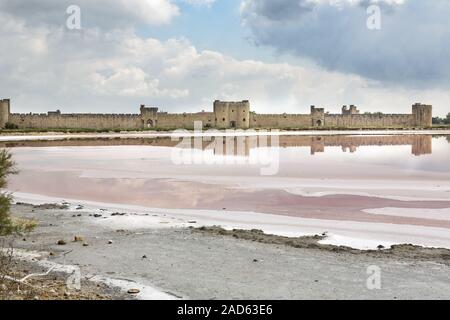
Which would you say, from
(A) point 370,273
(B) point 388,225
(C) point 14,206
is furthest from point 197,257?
(C) point 14,206

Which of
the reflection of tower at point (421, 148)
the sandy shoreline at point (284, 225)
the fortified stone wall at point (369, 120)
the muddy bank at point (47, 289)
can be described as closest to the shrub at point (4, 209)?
the muddy bank at point (47, 289)

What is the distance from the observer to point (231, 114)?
78.8 m

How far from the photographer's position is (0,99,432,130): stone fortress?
68.4 metres

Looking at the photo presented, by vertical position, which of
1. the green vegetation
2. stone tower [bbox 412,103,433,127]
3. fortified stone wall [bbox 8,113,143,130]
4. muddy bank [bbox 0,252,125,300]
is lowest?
muddy bank [bbox 0,252,125,300]

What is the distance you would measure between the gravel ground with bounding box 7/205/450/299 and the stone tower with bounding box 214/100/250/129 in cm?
6945

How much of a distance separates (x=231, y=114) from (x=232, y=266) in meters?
72.3

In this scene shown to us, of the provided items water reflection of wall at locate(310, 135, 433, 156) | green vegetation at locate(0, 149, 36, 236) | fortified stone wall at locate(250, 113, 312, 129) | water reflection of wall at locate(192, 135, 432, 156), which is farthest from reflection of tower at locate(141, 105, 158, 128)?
green vegetation at locate(0, 149, 36, 236)

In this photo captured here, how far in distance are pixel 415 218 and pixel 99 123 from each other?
216 feet

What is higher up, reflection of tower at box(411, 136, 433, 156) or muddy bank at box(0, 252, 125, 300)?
reflection of tower at box(411, 136, 433, 156)

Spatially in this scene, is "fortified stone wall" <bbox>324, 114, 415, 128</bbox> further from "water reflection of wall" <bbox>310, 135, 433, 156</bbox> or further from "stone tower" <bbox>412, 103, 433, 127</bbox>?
"water reflection of wall" <bbox>310, 135, 433, 156</bbox>

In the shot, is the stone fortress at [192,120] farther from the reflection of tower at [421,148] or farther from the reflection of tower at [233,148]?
the reflection of tower at [421,148]

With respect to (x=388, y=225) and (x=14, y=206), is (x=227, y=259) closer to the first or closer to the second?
(x=388, y=225)
